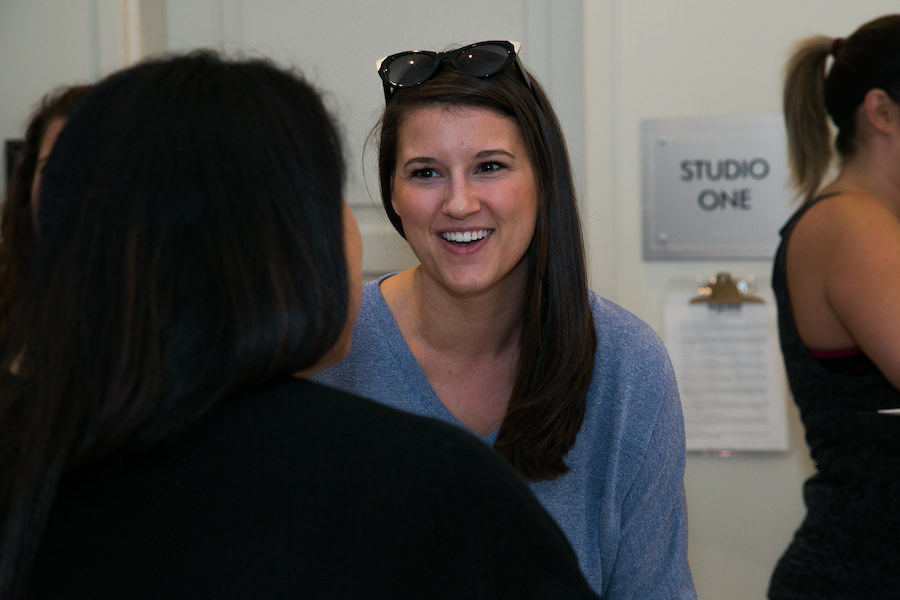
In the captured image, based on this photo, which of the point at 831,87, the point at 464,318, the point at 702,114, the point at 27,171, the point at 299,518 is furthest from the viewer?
the point at 702,114

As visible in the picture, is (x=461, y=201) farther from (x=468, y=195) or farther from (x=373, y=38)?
(x=373, y=38)

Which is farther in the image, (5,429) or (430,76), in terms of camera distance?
(430,76)

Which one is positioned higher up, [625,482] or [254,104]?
[254,104]

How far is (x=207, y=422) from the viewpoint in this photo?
647mm

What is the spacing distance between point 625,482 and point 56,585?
897 millimetres

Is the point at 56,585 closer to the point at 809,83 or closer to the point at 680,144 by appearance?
the point at 809,83

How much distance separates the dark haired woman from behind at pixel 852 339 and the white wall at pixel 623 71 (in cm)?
62

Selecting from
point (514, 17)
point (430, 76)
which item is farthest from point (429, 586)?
point (514, 17)

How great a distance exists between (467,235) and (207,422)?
2.75ft

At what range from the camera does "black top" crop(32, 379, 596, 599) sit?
0.63m

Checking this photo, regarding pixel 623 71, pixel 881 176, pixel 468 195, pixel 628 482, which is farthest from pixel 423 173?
pixel 623 71

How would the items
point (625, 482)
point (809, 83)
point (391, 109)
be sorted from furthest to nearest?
point (809, 83) < point (391, 109) < point (625, 482)

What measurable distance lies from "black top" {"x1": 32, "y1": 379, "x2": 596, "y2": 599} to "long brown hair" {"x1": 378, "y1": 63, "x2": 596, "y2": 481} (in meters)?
0.71

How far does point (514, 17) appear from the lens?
251 centimetres
